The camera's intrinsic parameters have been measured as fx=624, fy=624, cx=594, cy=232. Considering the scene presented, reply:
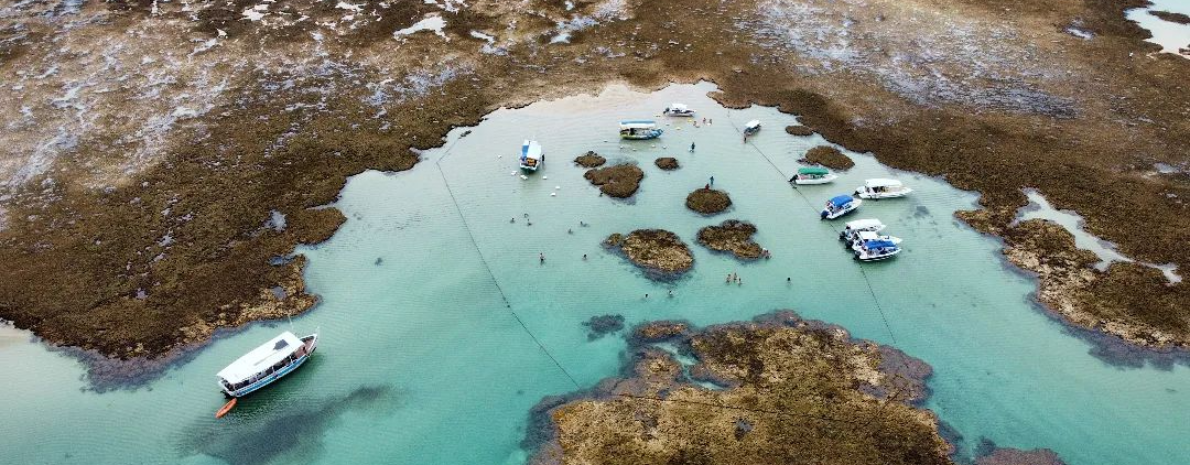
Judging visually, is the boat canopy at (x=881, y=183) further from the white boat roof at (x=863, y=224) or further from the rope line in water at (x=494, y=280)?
the rope line in water at (x=494, y=280)

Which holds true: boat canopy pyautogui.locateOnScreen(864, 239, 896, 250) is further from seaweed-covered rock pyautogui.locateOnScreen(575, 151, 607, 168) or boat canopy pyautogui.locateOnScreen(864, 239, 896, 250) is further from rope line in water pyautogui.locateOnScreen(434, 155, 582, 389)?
rope line in water pyautogui.locateOnScreen(434, 155, 582, 389)

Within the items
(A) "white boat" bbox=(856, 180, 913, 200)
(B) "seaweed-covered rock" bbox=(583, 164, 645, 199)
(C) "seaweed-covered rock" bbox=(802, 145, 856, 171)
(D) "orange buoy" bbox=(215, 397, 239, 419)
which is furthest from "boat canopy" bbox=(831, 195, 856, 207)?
(D) "orange buoy" bbox=(215, 397, 239, 419)

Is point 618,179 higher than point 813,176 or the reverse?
the reverse

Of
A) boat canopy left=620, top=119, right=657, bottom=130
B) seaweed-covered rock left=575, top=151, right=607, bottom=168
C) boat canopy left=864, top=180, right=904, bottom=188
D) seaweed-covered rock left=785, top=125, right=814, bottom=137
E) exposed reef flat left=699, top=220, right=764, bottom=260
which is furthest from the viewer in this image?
seaweed-covered rock left=785, top=125, right=814, bottom=137

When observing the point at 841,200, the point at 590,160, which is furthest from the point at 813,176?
the point at 590,160

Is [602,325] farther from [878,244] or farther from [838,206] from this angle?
[838,206]

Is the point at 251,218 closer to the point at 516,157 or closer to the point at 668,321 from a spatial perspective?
the point at 516,157

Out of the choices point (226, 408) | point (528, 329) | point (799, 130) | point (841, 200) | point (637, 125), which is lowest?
point (226, 408)
